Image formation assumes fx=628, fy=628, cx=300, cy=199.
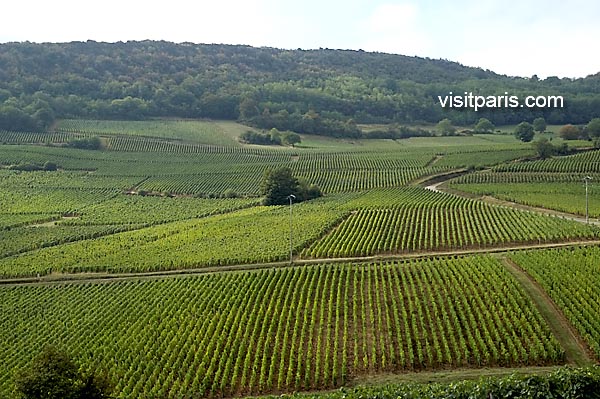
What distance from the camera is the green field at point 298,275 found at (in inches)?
1310

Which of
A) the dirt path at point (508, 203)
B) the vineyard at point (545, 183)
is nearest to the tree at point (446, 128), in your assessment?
the vineyard at point (545, 183)

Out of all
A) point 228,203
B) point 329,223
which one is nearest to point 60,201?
point 228,203

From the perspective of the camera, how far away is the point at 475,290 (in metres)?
41.0

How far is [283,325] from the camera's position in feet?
124

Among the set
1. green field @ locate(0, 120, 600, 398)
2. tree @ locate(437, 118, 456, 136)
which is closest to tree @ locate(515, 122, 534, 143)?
tree @ locate(437, 118, 456, 136)

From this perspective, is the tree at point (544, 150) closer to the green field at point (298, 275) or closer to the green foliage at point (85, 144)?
the green field at point (298, 275)

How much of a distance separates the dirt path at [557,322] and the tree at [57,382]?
23.0 meters

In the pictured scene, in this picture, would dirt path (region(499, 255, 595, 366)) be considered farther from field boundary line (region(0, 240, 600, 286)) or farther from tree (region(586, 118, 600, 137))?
tree (region(586, 118, 600, 137))

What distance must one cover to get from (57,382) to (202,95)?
5311 inches

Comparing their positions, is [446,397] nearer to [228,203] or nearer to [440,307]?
[440,307]

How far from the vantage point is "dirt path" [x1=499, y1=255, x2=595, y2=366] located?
106 ft

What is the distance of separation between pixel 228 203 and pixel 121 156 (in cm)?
3516

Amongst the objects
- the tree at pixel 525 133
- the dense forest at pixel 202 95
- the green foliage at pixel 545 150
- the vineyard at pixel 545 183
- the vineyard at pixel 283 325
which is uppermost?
the dense forest at pixel 202 95

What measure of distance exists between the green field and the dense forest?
43.7 m
